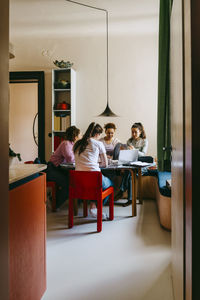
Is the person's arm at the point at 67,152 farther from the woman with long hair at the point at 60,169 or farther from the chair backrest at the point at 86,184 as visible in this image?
the chair backrest at the point at 86,184

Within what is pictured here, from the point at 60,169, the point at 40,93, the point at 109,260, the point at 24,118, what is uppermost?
the point at 40,93

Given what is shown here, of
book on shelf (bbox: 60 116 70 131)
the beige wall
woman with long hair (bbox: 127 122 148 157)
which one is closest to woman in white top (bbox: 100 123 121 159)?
woman with long hair (bbox: 127 122 148 157)

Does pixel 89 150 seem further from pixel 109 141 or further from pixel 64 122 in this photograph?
pixel 64 122

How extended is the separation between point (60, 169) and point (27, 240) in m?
2.62

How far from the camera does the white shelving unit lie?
18.0 ft

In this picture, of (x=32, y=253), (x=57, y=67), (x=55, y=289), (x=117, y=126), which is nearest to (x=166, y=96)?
(x=32, y=253)

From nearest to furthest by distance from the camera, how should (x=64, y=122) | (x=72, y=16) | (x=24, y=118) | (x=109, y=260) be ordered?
(x=109, y=260)
(x=72, y=16)
(x=64, y=122)
(x=24, y=118)

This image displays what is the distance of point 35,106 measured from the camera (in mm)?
6629

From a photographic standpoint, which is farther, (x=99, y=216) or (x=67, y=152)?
(x=67, y=152)

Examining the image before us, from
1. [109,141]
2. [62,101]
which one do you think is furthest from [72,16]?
[109,141]

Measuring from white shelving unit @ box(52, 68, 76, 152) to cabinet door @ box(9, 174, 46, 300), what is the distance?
149 inches

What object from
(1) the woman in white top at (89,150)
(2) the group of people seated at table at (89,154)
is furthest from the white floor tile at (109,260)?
(1) the woman in white top at (89,150)

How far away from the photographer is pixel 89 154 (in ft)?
11.2

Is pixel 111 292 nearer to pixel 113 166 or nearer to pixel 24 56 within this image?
Answer: pixel 113 166
